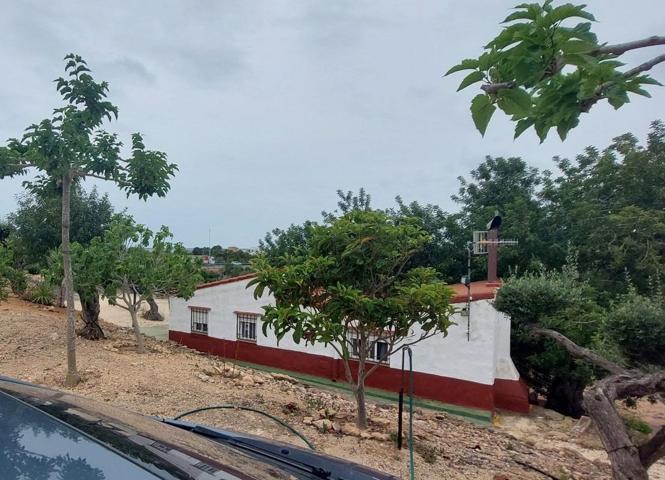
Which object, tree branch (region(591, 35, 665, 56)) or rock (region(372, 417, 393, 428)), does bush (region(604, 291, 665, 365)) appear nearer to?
rock (region(372, 417, 393, 428))

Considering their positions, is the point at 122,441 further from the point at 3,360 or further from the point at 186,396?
the point at 3,360

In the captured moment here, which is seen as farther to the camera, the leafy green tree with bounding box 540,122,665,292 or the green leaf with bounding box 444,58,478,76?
the leafy green tree with bounding box 540,122,665,292

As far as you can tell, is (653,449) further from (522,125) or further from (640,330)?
(640,330)

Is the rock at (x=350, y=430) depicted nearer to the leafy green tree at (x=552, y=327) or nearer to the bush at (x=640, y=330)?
the leafy green tree at (x=552, y=327)

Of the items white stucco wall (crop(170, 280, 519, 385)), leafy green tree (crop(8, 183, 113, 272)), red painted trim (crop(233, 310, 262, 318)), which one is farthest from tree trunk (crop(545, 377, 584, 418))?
leafy green tree (crop(8, 183, 113, 272))

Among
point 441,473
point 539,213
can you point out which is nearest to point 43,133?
point 441,473

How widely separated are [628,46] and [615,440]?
4.10 metres

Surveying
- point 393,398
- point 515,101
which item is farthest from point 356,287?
point 393,398

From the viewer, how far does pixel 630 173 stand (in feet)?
50.9

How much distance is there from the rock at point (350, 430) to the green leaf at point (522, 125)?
4.62 m

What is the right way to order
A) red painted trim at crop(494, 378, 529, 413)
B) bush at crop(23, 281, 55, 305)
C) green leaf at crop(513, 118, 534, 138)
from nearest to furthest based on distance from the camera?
1. green leaf at crop(513, 118, 534, 138)
2. red painted trim at crop(494, 378, 529, 413)
3. bush at crop(23, 281, 55, 305)

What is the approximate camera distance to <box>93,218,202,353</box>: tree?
966 centimetres

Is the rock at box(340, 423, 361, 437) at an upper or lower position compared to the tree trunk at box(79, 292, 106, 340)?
lower

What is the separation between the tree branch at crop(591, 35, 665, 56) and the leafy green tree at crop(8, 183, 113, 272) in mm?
14648
